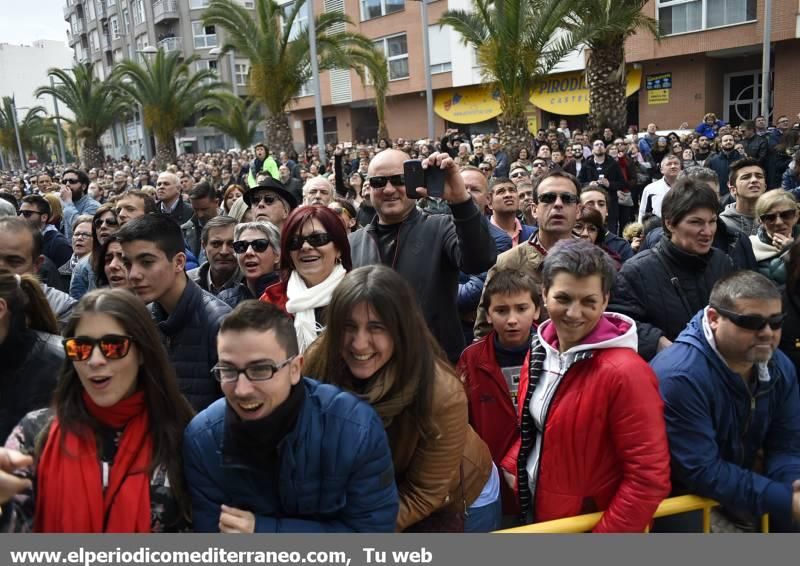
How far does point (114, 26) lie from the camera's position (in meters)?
51.3

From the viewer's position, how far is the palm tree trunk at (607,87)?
1661cm

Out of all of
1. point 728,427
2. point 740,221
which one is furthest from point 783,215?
point 728,427

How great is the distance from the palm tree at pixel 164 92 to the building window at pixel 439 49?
32.1ft

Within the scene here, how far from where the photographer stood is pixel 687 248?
134 inches

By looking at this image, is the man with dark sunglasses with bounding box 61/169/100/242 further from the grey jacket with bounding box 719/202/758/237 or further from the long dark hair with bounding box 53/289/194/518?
the grey jacket with bounding box 719/202/758/237

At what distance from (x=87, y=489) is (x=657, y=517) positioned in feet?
6.77

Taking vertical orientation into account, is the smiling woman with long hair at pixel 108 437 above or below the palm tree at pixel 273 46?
below

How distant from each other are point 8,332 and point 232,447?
53.0 inches

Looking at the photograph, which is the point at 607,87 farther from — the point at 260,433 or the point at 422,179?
the point at 260,433

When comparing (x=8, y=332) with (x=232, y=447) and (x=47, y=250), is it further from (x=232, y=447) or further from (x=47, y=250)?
(x=47, y=250)

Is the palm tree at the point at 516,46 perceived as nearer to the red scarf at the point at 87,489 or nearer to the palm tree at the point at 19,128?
the red scarf at the point at 87,489

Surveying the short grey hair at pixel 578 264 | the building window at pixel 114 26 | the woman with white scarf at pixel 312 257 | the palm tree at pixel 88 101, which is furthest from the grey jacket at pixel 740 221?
the building window at pixel 114 26

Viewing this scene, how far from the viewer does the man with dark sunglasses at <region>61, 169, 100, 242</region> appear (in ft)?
26.7
